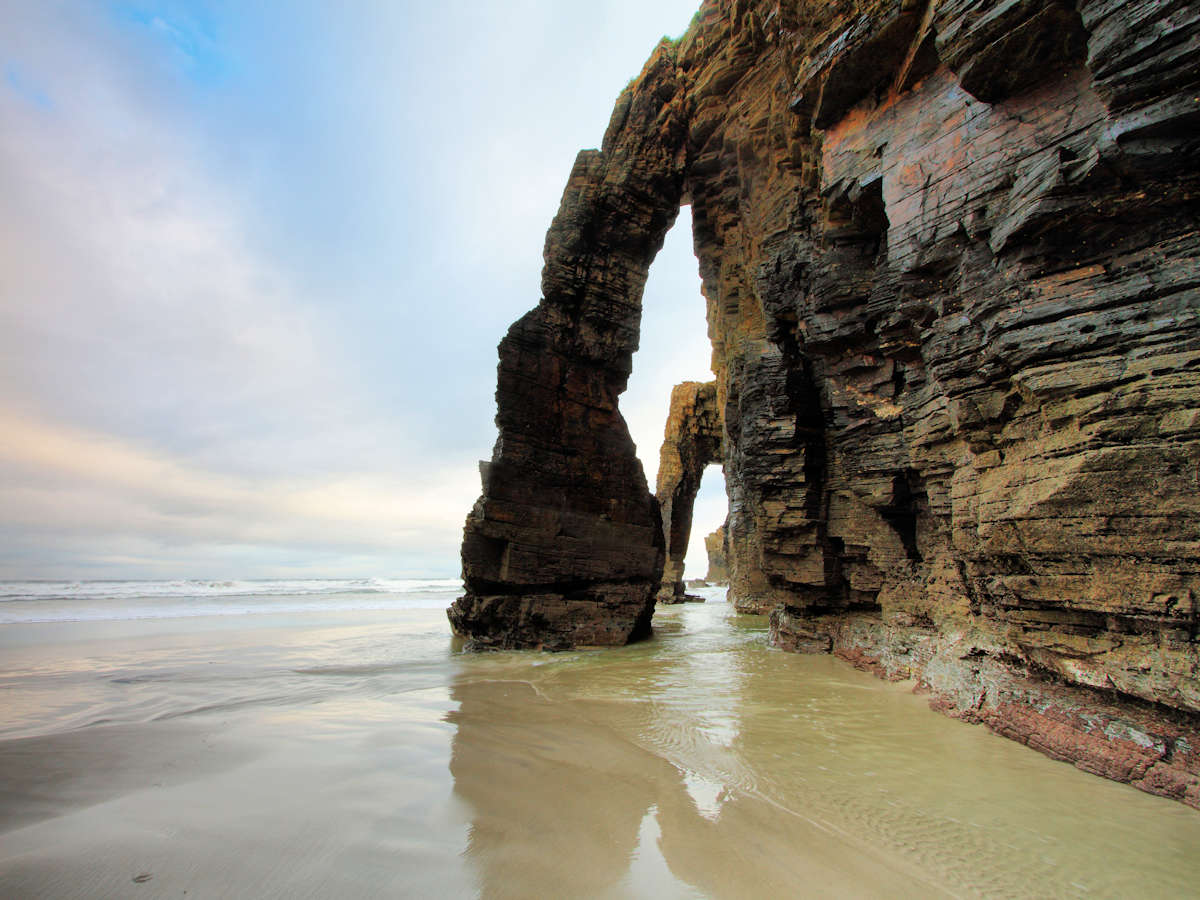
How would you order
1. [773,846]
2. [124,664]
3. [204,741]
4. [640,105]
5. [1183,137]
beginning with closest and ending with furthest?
1. [773,846]
2. [1183,137]
3. [204,741]
4. [124,664]
5. [640,105]

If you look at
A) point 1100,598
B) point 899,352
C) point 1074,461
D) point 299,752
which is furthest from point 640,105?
point 299,752

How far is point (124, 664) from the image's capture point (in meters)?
10.5


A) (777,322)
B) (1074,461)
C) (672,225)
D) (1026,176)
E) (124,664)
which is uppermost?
(672,225)

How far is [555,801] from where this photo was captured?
3805mm

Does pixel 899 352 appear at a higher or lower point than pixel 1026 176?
lower

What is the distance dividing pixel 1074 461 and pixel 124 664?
16.3 meters

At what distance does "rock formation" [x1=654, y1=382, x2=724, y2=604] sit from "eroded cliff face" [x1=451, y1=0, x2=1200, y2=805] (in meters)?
16.7

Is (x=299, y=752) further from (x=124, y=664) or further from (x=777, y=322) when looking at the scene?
(x=777, y=322)

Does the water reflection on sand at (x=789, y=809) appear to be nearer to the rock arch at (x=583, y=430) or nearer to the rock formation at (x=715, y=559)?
the rock arch at (x=583, y=430)

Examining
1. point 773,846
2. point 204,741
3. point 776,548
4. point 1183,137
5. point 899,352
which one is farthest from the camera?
point 776,548

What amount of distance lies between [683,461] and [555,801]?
29.5 metres

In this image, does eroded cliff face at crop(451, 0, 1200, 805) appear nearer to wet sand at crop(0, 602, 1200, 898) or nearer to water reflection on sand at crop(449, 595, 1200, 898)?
water reflection on sand at crop(449, 595, 1200, 898)

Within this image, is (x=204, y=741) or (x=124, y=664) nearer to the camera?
(x=204, y=741)

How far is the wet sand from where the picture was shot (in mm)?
2830
